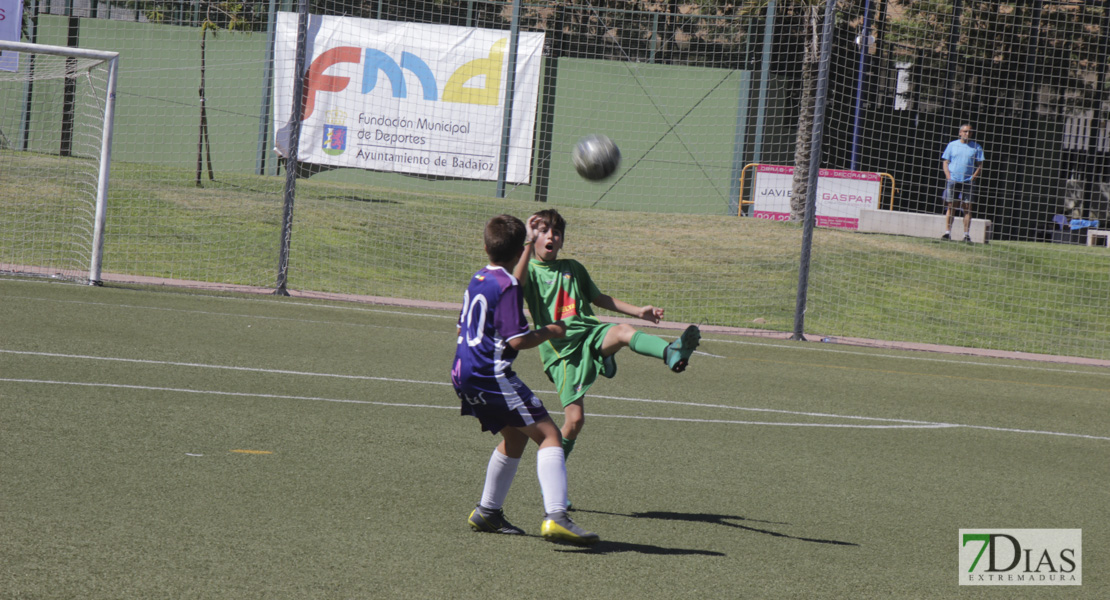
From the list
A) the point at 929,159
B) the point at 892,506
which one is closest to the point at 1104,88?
the point at 929,159

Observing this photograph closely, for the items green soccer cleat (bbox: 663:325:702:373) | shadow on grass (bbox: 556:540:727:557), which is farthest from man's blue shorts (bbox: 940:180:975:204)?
shadow on grass (bbox: 556:540:727:557)

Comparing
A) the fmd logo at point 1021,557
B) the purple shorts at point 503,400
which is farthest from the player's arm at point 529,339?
the fmd logo at point 1021,557

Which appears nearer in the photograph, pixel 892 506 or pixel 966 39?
pixel 892 506

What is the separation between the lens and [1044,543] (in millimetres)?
5363

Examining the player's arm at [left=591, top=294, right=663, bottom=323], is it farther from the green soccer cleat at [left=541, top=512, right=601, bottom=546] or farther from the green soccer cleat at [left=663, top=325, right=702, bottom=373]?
the green soccer cleat at [left=541, top=512, right=601, bottom=546]

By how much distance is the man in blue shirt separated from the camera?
1755 cm

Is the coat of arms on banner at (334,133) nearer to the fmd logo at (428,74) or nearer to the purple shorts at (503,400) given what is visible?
the fmd logo at (428,74)

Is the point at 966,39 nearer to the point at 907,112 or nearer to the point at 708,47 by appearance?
the point at 907,112

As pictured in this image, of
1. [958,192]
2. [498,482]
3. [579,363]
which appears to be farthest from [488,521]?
[958,192]

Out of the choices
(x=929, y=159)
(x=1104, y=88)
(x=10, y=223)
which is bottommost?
(x=10, y=223)

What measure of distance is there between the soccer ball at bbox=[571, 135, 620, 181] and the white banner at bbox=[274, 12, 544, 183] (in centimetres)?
944

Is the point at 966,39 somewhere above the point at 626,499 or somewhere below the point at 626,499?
above

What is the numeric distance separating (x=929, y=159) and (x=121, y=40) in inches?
670

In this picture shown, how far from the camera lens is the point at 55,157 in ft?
56.3
